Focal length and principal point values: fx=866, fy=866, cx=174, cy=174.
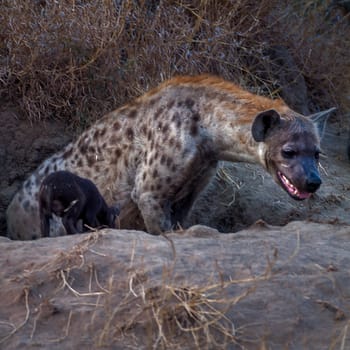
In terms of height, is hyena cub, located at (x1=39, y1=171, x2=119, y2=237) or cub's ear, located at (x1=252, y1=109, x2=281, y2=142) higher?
cub's ear, located at (x1=252, y1=109, x2=281, y2=142)

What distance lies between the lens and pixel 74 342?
2979 millimetres

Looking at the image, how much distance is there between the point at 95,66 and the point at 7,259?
2802 millimetres

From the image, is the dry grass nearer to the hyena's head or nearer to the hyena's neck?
the hyena's neck

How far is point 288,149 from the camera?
191 inches

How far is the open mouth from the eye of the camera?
480cm

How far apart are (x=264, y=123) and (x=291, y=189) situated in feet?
1.32

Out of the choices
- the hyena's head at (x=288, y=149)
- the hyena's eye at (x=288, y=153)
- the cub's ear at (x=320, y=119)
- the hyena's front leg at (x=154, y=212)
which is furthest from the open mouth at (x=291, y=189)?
the hyena's front leg at (x=154, y=212)

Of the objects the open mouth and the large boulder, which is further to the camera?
the open mouth

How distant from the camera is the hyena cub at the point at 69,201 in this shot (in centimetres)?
468

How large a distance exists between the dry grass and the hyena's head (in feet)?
5.07

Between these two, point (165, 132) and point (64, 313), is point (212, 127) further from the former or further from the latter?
point (64, 313)

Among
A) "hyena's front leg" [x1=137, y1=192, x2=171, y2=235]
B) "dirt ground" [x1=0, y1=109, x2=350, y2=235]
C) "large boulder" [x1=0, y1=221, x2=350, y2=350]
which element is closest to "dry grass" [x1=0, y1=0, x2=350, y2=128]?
"dirt ground" [x1=0, y1=109, x2=350, y2=235]

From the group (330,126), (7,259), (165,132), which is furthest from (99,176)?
(330,126)

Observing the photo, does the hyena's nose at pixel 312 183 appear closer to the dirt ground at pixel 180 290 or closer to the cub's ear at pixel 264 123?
the dirt ground at pixel 180 290
